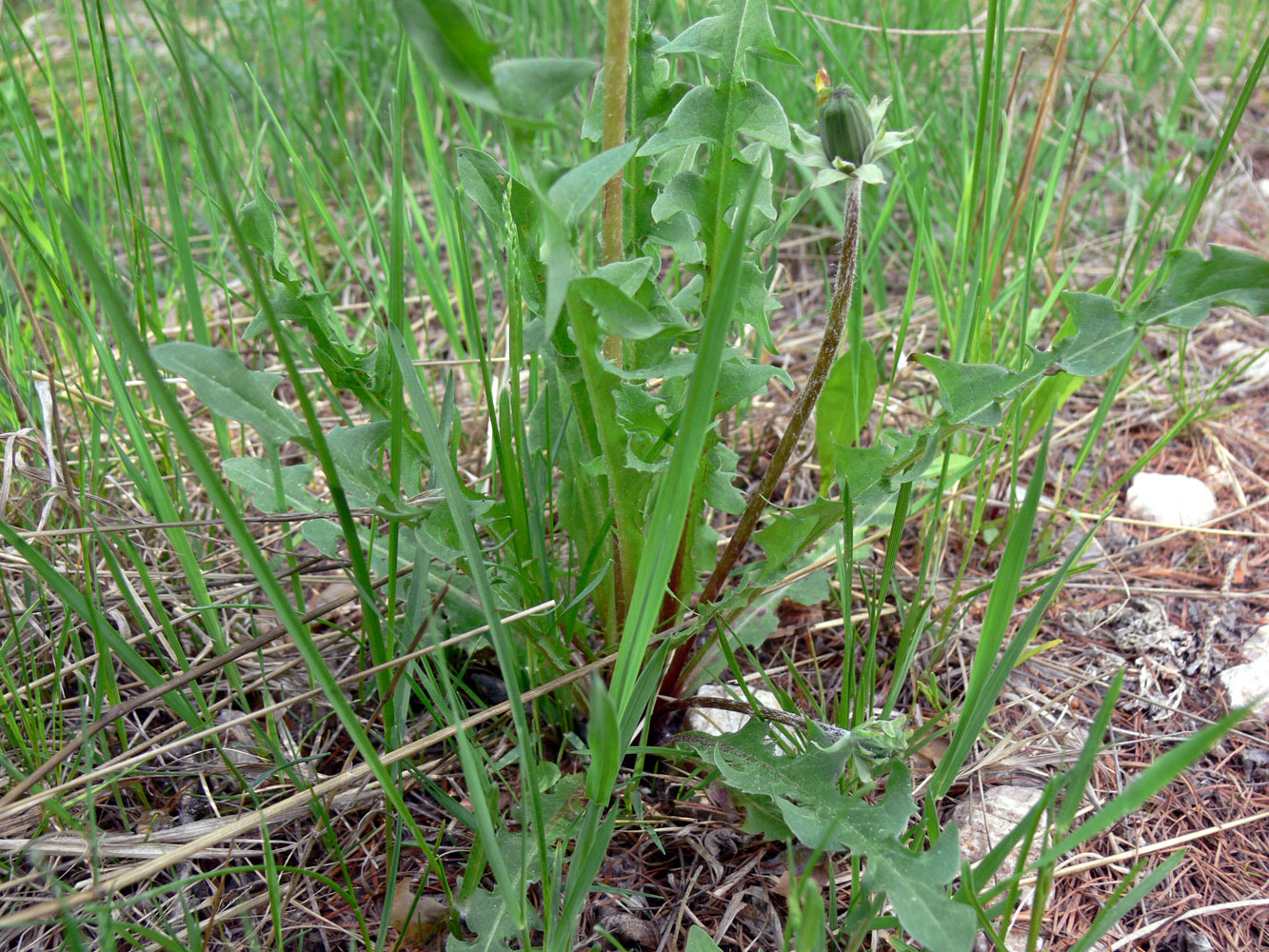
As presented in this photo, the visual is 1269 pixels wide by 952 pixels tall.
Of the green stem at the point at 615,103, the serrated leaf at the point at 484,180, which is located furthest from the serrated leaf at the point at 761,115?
the serrated leaf at the point at 484,180

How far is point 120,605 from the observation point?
135cm

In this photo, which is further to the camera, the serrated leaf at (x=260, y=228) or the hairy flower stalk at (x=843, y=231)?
the serrated leaf at (x=260, y=228)

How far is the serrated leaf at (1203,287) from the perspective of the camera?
0.92 meters

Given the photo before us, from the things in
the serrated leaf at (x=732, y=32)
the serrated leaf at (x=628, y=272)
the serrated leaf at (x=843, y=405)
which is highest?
the serrated leaf at (x=732, y=32)

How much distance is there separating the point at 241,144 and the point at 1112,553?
226 centimetres

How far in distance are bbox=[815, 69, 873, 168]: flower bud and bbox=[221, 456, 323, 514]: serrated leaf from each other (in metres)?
0.78

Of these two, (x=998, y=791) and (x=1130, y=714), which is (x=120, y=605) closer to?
(x=998, y=791)

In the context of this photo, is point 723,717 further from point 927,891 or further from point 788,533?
point 927,891

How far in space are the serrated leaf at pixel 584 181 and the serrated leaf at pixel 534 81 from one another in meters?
0.09

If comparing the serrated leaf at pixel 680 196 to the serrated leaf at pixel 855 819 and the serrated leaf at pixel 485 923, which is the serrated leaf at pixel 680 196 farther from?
the serrated leaf at pixel 485 923

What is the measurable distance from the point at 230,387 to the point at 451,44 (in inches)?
19.4

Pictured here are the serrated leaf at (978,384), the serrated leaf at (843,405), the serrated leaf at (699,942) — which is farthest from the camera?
the serrated leaf at (843,405)

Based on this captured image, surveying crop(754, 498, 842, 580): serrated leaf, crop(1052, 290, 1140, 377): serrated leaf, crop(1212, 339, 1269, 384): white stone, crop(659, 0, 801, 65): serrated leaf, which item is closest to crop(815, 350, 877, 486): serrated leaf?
crop(754, 498, 842, 580): serrated leaf

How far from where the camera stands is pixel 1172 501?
168 centimetres
